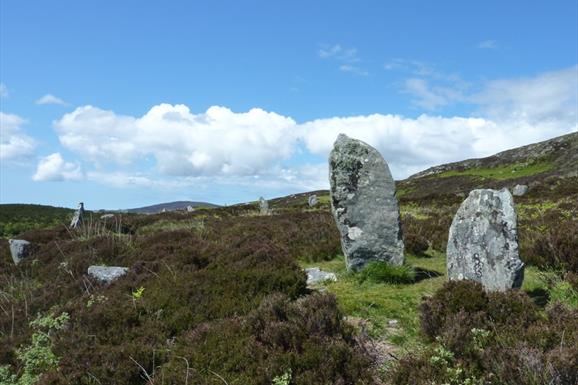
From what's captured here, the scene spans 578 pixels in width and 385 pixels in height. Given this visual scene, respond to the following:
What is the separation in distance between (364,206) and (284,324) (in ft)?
17.0

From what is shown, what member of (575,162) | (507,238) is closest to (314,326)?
(507,238)

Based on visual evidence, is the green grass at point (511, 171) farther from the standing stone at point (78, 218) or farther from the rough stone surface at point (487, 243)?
the rough stone surface at point (487, 243)

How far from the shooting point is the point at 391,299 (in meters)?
8.90

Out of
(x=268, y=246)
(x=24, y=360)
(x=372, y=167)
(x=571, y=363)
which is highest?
(x=372, y=167)

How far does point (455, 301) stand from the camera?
7.14 metres

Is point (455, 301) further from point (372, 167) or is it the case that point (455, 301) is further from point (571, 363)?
point (372, 167)

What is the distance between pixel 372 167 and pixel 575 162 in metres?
55.5

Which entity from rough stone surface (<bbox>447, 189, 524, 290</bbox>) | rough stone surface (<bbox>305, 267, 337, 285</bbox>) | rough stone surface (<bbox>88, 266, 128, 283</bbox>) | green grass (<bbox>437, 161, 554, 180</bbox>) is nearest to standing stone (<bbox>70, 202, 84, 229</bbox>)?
rough stone surface (<bbox>88, 266, 128, 283</bbox>)

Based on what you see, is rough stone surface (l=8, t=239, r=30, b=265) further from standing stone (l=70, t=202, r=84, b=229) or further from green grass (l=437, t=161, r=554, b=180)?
green grass (l=437, t=161, r=554, b=180)

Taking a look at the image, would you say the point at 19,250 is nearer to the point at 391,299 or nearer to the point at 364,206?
the point at 364,206

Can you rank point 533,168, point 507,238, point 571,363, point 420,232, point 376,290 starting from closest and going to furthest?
point 571,363 → point 507,238 → point 376,290 → point 420,232 → point 533,168

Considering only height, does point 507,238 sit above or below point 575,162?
below

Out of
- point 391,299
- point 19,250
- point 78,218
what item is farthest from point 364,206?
point 78,218

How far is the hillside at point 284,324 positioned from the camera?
18.6 ft
